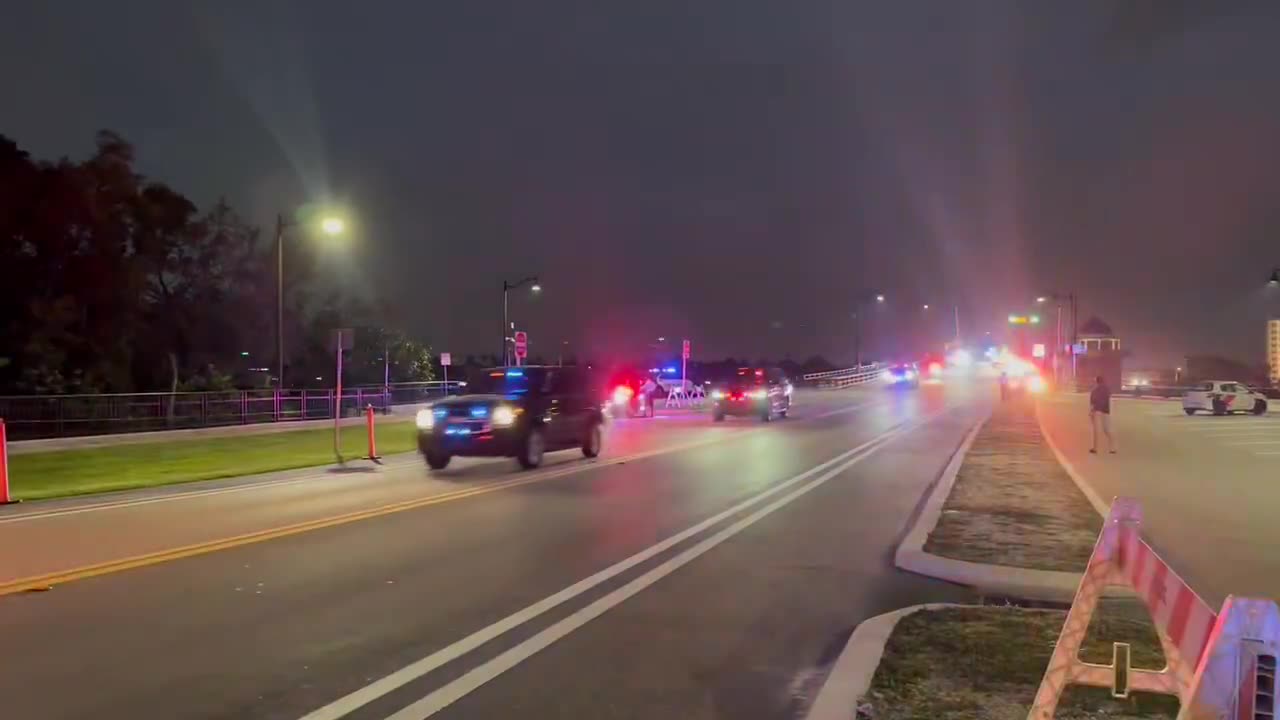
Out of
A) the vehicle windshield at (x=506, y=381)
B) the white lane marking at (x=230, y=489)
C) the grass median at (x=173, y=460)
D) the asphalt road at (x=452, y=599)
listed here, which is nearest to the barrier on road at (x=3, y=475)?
the grass median at (x=173, y=460)

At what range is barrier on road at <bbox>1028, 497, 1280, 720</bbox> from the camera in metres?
3.56

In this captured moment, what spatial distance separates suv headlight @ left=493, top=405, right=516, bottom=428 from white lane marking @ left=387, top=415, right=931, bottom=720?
7141 millimetres

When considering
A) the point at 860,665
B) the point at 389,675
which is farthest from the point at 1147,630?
the point at 389,675

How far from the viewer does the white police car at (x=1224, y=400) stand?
39.3 m

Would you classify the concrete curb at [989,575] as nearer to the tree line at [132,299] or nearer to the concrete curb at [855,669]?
the concrete curb at [855,669]

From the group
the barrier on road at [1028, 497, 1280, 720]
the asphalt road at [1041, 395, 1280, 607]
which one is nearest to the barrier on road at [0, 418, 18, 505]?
the barrier on road at [1028, 497, 1280, 720]

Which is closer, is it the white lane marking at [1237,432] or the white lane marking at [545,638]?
the white lane marking at [545,638]

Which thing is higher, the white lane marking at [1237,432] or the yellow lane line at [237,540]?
the yellow lane line at [237,540]

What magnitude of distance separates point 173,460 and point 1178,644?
70.5ft

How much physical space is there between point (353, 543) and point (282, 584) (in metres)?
2.03

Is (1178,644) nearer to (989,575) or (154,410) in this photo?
(989,575)

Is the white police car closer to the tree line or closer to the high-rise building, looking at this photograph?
the tree line

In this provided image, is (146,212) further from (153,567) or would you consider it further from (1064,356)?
(1064,356)

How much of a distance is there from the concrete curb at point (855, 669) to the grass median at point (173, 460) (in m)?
13.2
